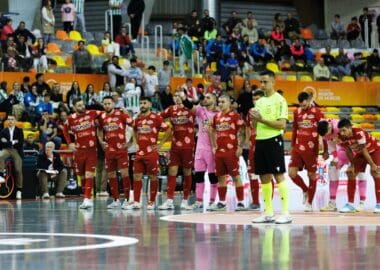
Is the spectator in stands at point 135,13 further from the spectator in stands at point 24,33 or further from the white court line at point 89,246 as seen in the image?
the white court line at point 89,246

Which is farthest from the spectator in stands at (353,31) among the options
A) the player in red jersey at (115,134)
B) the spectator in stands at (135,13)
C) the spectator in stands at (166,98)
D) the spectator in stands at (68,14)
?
the player in red jersey at (115,134)

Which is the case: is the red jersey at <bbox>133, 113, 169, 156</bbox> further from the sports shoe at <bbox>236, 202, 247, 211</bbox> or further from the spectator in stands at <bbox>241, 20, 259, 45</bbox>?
the spectator in stands at <bbox>241, 20, 259, 45</bbox>

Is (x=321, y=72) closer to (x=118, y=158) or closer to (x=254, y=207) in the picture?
(x=118, y=158)

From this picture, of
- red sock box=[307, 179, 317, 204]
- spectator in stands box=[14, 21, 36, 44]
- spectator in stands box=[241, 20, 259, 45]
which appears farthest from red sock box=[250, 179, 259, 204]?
spectator in stands box=[241, 20, 259, 45]

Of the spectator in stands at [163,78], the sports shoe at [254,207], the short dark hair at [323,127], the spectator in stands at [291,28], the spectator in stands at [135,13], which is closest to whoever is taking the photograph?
the short dark hair at [323,127]

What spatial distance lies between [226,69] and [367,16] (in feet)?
36.4

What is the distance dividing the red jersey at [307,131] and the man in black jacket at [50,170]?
9.48 meters

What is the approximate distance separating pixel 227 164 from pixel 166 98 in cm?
1220

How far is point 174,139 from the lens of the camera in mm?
20359

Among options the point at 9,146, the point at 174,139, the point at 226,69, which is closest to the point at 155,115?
the point at 174,139

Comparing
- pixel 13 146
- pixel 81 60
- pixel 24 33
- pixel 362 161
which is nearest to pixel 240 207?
pixel 362 161

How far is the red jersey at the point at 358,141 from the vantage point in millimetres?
18078

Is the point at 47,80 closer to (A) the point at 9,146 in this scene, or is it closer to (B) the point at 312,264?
(A) the point at 9,146

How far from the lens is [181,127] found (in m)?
20.3
